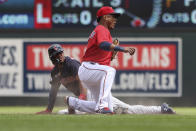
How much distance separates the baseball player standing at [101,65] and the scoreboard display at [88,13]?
4919 mm

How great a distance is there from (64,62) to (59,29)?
4.26 m

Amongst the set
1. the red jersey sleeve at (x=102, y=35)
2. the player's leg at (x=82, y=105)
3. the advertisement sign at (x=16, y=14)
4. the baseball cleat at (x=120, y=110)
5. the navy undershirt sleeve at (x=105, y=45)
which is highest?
the advertisement sign at (x=16, y=14)

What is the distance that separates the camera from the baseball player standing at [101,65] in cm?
945

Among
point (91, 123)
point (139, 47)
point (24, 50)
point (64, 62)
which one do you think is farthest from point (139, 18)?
point (91, 123)

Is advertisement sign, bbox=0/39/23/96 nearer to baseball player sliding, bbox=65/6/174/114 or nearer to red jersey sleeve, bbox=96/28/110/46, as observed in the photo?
baseball player sliding, bbox=65/6/174/114

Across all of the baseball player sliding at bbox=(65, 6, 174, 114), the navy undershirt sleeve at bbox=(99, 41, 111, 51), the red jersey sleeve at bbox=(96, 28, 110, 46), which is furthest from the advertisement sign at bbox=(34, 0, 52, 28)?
the navy undershirt sleeve at bbox=(99, 41, 111, 51)

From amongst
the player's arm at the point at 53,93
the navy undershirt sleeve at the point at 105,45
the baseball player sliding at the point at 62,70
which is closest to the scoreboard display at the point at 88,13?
the baseball player sliding at the point at 62,70

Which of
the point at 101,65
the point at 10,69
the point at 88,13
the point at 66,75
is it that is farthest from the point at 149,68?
the point at 101,65

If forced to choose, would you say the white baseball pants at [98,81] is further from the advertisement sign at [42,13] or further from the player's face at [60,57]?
the advertisement sign at [42,13]

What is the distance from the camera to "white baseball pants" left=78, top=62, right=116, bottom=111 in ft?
31.2

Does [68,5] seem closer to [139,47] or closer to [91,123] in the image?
[139,47]

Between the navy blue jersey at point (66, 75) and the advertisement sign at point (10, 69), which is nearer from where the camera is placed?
the navy blue jersey at point (66, 75)

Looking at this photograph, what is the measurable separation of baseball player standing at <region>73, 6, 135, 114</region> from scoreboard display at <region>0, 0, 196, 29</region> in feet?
16.1

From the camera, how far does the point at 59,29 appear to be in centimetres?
1515
